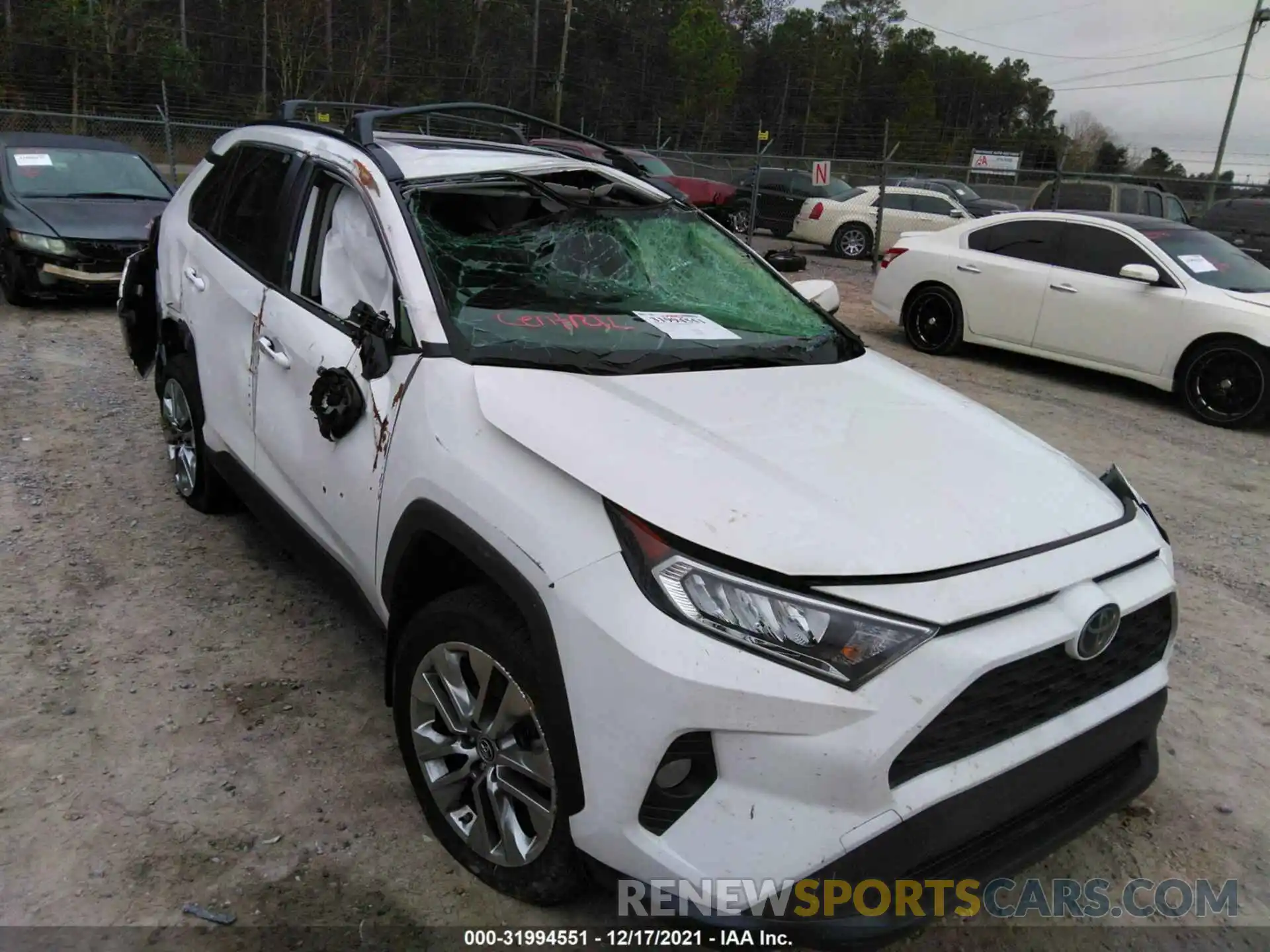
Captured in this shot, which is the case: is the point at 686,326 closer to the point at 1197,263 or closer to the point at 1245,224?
the point at 1197,263

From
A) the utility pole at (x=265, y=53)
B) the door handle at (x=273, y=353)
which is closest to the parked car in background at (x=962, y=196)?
the door handle at (x=273, y=353)

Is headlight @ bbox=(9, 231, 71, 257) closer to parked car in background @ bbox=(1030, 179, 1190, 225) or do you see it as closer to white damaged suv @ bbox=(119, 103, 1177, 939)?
white damaged suv @ bbox=(119, 103, 1177, 939)

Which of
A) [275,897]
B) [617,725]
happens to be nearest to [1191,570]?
[617,725]

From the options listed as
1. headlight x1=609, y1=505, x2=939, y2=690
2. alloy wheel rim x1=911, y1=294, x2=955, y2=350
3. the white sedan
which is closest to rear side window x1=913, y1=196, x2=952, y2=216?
the white sedan

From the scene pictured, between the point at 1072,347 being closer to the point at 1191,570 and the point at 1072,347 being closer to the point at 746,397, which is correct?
the point at 1191,570

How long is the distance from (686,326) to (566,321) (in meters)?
0.40

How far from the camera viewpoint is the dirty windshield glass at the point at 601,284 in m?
2.67

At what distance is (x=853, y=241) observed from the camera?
17.1m

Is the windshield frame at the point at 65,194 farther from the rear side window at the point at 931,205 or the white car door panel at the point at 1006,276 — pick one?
the rear side window at the point at 931,205

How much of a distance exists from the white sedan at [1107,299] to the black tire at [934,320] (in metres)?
0.01

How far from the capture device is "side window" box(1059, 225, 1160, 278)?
25.8 ft

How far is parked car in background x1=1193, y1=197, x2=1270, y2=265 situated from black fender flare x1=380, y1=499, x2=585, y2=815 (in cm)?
1373

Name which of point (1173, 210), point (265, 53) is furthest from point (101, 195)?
point (265, 53)

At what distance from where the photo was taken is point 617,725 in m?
1.84
